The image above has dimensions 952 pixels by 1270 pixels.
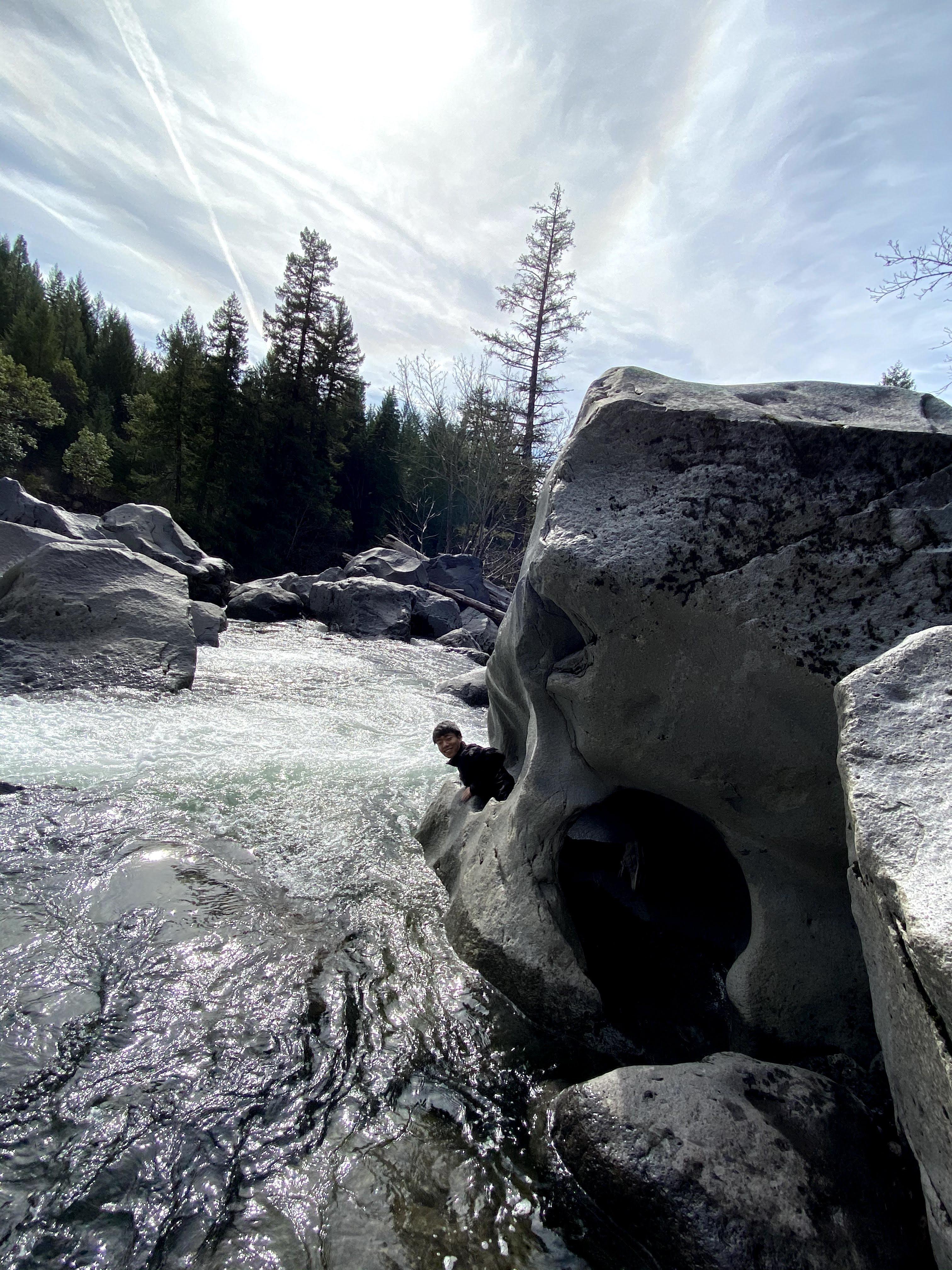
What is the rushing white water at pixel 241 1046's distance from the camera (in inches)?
76.4

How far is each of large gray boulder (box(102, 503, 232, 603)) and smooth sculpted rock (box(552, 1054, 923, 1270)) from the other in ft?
42.0

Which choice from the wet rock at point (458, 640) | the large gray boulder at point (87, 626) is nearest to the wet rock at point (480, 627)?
the wet rock at point (458, 640)

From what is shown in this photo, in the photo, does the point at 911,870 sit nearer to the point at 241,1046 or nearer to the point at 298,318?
the point at 241,1046

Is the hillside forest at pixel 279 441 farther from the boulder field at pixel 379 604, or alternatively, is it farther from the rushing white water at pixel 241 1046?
the rushing white water at pixel 241 1046

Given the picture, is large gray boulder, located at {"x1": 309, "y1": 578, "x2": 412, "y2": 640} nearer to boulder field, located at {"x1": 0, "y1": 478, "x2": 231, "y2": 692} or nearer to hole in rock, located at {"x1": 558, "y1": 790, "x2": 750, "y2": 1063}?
boulder field, located at {"x1": 0, "y1": 478, "x2": 231, "y2": 692}

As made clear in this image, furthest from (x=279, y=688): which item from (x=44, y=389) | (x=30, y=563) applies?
(x=44, y=389)

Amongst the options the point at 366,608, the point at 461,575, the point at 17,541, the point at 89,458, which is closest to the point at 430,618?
the point at 366,608

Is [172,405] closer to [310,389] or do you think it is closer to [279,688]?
[310,389]

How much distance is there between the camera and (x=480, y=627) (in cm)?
1700

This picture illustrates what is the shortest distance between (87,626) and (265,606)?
7455 mm

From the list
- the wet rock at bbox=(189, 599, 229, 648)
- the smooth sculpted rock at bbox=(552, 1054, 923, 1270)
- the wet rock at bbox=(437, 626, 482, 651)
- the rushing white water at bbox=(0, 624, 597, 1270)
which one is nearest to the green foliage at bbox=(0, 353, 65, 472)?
the wet rock at bbox=(189, 599, 229, 648)

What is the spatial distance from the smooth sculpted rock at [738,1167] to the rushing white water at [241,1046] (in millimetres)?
259

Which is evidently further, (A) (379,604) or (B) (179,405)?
(B) (179,405)

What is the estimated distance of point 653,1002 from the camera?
3.11 m
